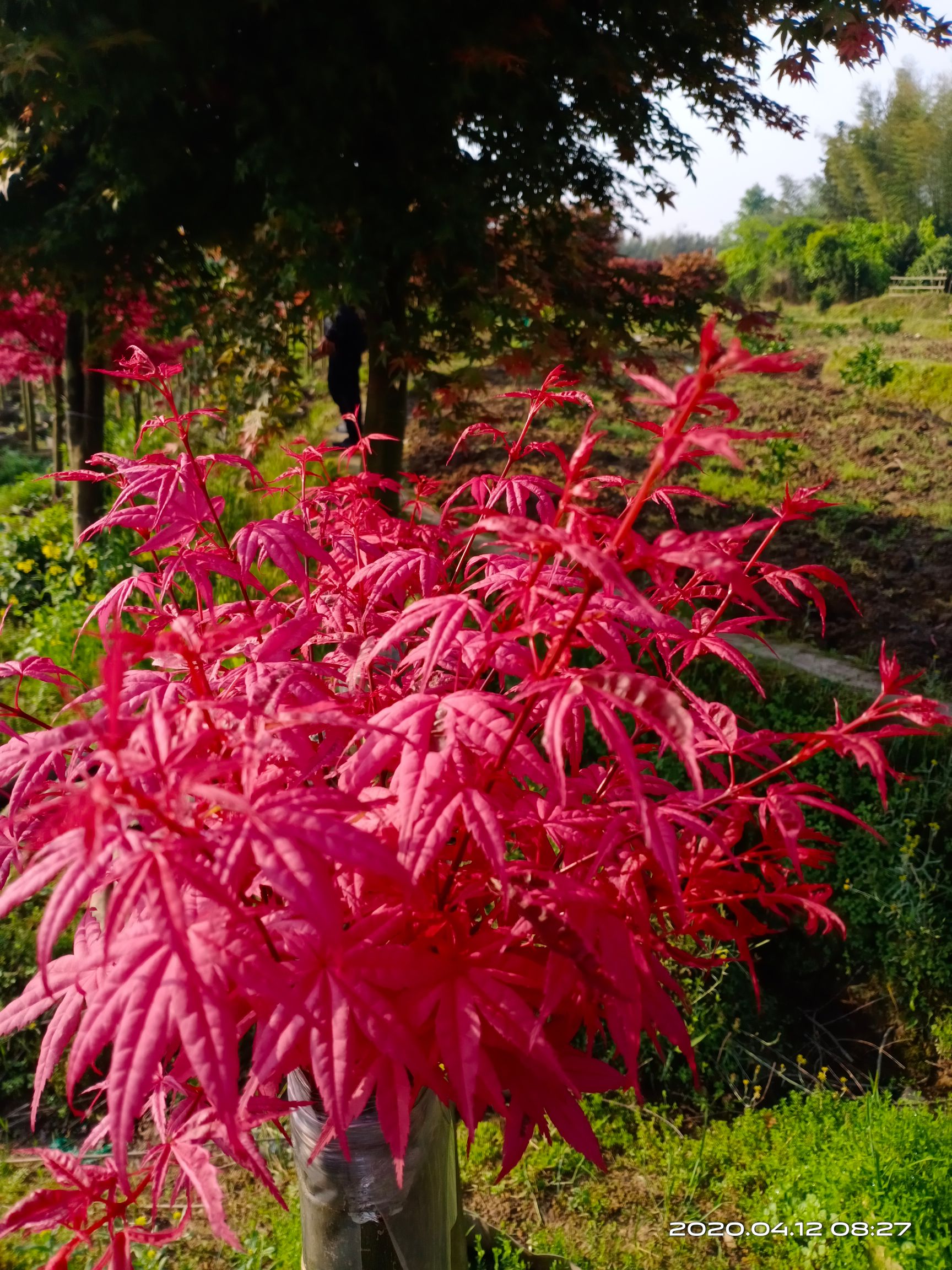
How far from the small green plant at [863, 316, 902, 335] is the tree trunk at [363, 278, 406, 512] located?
7.93 metres

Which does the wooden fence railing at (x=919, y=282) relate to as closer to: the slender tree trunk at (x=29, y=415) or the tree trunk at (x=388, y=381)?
the tree trunk at (x=388, y=381)

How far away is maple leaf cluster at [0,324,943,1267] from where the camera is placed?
2.09 feet

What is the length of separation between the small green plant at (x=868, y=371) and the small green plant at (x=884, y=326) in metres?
1.62

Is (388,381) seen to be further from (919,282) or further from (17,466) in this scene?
(919,282)

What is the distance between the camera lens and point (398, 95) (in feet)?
10.1

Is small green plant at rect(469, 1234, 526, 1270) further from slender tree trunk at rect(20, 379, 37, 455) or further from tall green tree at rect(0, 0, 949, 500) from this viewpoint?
slender tree trunk at rect(20, 379, 37, 455)

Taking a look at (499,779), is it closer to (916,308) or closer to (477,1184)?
(477,1184)

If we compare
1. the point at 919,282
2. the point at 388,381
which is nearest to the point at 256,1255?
the point at 388,381

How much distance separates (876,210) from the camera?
11414 millimetres

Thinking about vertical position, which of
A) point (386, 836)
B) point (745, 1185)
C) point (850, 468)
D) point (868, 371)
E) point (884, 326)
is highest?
point (884, 326)

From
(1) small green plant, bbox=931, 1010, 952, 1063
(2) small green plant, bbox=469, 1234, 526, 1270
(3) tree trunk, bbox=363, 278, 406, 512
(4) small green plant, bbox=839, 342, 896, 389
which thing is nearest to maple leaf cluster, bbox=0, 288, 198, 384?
(3) tree trunk, bbox=363, 278, 406, 512

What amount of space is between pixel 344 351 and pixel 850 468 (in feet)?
12.9

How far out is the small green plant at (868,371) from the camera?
26.3 feet

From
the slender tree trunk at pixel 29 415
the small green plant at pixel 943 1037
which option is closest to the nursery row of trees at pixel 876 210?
the slender tree trunk at pixel 29 415
